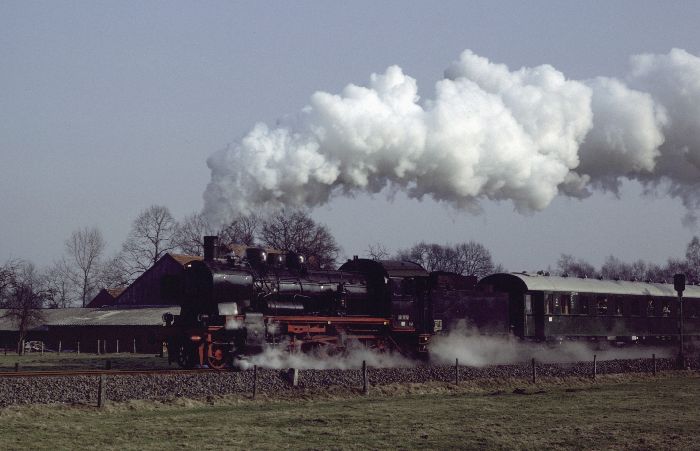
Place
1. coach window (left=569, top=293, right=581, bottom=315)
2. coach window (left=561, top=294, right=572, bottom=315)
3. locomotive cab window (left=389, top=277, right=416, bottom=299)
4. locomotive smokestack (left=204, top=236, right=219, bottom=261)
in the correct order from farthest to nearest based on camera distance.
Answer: coach window (left=569, top=293, right=581, bottom=315), coach window (left=561, top=294, right=572, bottom=315), locomotive cab window (left=389, top=277, right=416, bottom=299), locomotive smokestack (left=204, top=236, right=219, bottom=261)

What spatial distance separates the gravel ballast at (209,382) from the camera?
20125 millimetres

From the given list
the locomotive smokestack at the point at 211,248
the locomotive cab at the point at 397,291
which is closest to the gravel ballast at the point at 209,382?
the locomotive cab at the point at 397,291

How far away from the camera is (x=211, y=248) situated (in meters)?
28.1

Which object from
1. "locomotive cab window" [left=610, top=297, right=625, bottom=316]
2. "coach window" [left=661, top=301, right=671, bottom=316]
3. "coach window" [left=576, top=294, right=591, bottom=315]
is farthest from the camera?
"coach window" [left=661, top=301, right=671, bottom=316]

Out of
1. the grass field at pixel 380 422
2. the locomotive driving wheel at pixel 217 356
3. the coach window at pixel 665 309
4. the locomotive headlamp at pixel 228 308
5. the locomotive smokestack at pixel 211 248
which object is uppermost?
the locomotive smokestack at pixel 211 248

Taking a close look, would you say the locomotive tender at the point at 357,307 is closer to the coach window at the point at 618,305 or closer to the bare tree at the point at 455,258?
the coach window at the point at 618,305

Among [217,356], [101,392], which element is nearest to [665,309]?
[217,356]

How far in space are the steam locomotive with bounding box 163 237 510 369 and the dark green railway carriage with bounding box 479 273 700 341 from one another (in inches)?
122

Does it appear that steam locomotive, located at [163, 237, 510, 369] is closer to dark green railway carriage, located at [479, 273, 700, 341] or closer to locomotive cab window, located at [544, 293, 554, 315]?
dark green railway carriage, located at [479, 273, 700, 341]

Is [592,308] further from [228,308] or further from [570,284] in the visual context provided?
[228,308]

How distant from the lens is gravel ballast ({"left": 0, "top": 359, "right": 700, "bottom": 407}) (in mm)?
20125

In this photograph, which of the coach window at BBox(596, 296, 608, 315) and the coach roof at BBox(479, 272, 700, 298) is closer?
the coach roof at BBox(479, 272, 700, 298)

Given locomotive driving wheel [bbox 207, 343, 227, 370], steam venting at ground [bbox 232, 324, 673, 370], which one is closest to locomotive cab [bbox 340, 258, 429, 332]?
steam venting at ground [bbox 232, 324, 673, 370]

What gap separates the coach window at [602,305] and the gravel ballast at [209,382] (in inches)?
395
